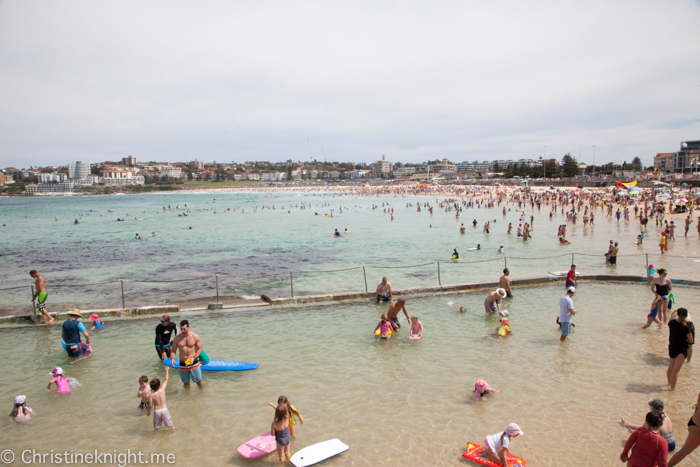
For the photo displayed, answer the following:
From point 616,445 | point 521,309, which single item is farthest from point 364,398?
point 521,309

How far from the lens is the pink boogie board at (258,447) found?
5344mm

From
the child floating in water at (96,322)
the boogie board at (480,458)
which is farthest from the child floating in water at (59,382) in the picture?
the boogie board at (480,458)

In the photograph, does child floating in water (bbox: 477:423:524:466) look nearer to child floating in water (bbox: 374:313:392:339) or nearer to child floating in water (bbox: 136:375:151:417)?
child floating in water (bbox: 374:313:392:339)

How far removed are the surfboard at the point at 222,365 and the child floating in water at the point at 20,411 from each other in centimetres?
216

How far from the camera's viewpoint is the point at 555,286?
1404 centimetres

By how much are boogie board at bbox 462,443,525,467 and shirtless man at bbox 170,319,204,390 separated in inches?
188

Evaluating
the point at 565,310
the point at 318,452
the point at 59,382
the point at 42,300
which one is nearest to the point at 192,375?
the point at 59,382

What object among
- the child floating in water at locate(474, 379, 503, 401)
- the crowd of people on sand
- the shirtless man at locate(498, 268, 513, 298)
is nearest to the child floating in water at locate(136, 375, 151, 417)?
the crowd of people on sand

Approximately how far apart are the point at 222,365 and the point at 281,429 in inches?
131

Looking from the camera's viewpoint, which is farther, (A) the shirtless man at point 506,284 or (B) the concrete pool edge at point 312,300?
(A) the shirtless man at point 506,284

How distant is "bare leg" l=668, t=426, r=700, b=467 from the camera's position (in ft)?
14.3

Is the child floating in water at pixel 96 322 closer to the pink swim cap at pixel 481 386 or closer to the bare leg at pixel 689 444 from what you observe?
the pink swim cap at pixel 481 386

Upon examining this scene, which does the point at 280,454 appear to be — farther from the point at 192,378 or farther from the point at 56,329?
the point at 56,329

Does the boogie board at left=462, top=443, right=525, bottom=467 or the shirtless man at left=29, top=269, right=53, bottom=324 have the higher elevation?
→ the shirtless man at left=29, top=269, right=53, bottom=324
